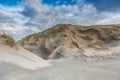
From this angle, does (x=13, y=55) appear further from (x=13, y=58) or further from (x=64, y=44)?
(x=64, y=44)

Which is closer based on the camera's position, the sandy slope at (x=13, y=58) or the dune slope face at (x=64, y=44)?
the sandy slope at (x=13, y=58)

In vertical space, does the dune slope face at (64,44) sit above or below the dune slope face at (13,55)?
above

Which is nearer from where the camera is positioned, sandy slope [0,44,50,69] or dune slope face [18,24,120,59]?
sandy slope [0,44,50,69]

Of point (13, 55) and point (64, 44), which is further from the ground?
point (64, 44)

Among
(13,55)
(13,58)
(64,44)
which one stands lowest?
(13,58)

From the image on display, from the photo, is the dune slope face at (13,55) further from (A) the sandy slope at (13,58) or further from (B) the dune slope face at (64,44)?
(B) the dune slope face at (64,44)

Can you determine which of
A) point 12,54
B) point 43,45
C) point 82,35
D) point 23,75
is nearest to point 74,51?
point 43,45

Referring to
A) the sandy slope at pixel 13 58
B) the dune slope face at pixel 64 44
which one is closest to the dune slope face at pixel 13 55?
the sandy slope at pixel 13 58

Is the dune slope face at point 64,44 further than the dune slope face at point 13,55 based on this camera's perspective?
Yes

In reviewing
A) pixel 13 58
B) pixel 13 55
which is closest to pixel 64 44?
pixel 13 55

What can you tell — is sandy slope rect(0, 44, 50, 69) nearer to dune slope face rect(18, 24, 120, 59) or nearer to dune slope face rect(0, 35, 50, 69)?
dune slope face rect(0, 35, 50, 69)

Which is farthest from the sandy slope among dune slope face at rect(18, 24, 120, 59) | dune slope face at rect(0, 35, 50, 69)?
dune slope face at rect(18, 24, 120, 59)

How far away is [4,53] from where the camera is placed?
960cm

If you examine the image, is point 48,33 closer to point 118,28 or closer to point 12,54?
point 118,28
